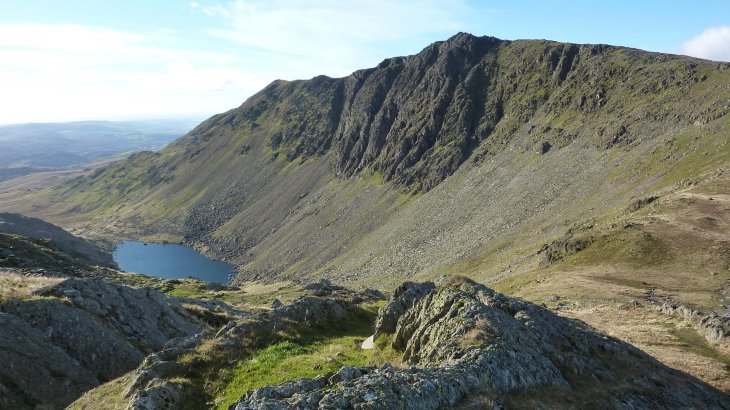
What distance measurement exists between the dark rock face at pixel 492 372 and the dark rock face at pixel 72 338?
16.2m

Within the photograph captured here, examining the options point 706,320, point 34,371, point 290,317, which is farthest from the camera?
point 706,320

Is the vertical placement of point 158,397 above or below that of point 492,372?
below

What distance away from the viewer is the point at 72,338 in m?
29.7

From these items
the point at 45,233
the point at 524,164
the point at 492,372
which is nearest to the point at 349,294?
the point at 492,372

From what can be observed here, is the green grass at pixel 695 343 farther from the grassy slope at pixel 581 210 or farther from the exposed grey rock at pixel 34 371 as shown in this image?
the exposed grey rock at pixel 34 371

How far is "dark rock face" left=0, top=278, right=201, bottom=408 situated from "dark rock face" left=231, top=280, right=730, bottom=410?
53.3ft

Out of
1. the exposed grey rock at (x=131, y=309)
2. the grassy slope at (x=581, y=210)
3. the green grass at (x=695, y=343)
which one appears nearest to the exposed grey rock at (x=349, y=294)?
the grassy slope at (x=581, y=210)

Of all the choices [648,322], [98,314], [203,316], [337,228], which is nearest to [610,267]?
[648,322]

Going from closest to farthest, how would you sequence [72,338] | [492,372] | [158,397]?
1. [158,397]
2. [492,372]
3. [72,338]

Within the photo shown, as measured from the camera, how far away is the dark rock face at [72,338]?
25.0 meters

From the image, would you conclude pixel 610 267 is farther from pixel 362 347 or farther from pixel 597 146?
pixel 597 146

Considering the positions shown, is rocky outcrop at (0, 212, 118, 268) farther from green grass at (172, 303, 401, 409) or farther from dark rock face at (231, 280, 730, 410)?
dark rock face at (231, 280, 730, 410)

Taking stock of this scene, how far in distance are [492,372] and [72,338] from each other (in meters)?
27.4

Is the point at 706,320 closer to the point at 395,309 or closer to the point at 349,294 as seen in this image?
the point at 395,309
